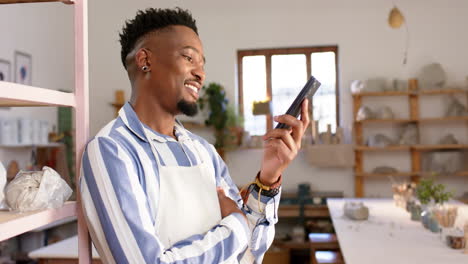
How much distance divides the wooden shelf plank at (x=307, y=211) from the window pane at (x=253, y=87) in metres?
1.19

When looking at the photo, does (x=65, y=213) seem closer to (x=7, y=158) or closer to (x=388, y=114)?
(x=7, y=158)

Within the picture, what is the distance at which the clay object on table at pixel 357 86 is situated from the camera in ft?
19.6

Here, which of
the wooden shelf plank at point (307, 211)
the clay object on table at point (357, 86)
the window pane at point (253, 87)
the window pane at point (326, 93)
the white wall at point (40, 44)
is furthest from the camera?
the window pane at point (253, 87)

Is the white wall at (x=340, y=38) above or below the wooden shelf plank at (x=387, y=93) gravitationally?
above

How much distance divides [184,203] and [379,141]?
16.8 ft

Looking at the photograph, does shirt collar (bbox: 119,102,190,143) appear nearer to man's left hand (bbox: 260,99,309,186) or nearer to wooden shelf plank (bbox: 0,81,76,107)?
wooden shelf plank (bbox: 0,81,76,107)

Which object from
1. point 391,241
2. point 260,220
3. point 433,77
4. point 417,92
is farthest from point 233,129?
point 260,220

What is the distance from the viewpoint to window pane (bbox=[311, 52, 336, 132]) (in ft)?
20.9

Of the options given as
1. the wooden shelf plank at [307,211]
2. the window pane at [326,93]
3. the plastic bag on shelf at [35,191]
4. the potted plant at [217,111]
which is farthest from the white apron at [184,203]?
the window pane at [326,93]

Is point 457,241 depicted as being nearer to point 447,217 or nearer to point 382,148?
point 447,217

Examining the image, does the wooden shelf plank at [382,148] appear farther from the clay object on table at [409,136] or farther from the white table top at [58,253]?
the white table top at [58,253]

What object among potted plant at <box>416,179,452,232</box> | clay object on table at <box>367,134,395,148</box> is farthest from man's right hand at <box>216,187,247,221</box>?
clay object on table at <box>367,134,395,148</box>

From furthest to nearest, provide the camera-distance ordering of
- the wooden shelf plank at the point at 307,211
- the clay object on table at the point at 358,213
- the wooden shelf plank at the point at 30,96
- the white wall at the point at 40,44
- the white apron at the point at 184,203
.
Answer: the wooden shelf plank at the point at 307,211 → the white wall at the point at 40,44 → the clay object on table at the point at 358,213 → the white apron at the point at 184,203 → the wooden shelf plank at the point at 30,96

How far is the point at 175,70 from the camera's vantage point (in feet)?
4.05
